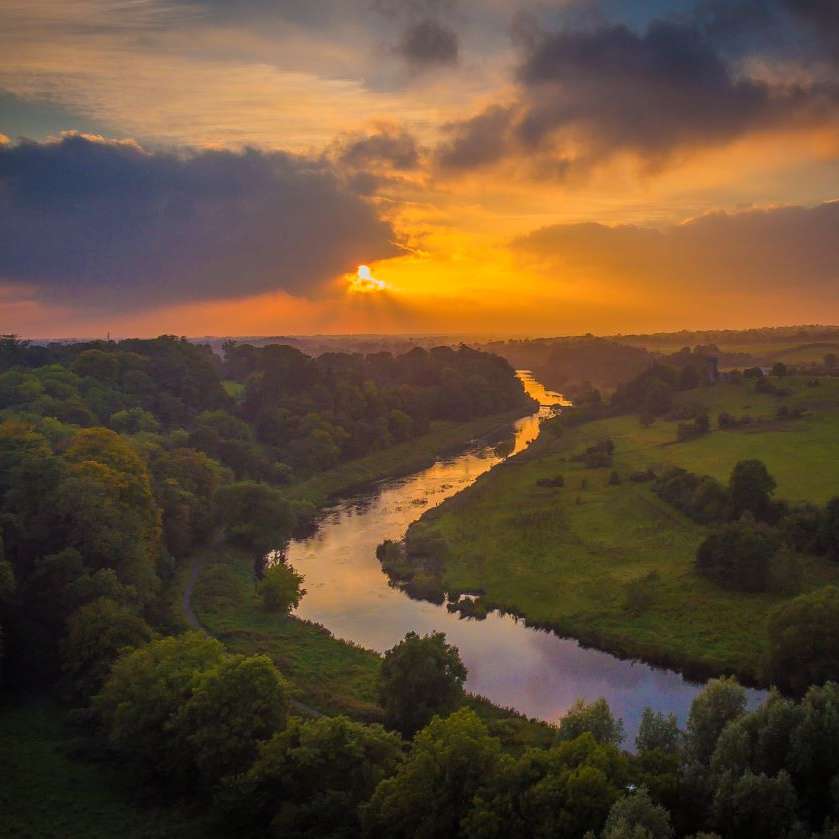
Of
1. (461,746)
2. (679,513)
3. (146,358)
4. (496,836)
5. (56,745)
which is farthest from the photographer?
(146,358)

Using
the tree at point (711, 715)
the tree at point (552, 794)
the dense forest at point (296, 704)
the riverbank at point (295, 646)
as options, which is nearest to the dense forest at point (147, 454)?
the dense forest at point (296, 704)

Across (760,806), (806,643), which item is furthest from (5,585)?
(806,643)

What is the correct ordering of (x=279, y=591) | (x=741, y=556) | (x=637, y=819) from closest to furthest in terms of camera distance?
(x=637, y=819), (x=741, y=556), (x=279, y=591)

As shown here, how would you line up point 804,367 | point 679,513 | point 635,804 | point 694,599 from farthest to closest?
point 804,367
point 679,513
point 694,599
point 635,804

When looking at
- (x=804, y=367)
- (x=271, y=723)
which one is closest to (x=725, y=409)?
(x=804, y=367)

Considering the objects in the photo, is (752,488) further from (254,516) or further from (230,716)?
(230,716)

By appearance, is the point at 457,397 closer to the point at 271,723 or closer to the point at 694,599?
the point at 694,599

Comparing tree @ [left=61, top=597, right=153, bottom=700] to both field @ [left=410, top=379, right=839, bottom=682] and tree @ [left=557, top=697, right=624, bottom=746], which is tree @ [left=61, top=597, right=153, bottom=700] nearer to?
tree @ [left=557, top=697, right=624, bottom=746]
